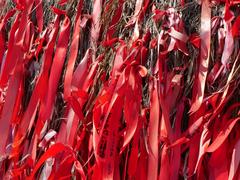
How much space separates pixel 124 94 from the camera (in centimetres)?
117

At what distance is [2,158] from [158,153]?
41 cm

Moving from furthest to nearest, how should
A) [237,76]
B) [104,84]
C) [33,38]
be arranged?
[33,38] → [104,84] → [237,76]

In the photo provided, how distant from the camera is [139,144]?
46.1 inches

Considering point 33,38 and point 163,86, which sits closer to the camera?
point 163,86

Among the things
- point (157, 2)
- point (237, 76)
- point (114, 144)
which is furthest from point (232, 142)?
point (157, 2)

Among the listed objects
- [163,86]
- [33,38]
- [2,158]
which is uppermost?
[33,38]

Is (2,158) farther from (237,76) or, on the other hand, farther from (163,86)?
(237,76)

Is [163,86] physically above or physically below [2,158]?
above

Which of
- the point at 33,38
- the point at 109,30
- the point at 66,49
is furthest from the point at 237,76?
the point at 33,38

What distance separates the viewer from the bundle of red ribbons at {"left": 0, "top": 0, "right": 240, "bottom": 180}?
1132 millimetres

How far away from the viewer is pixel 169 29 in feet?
3.94

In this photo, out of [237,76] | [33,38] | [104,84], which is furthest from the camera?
[33,38]

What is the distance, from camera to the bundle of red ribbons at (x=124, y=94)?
1.13m

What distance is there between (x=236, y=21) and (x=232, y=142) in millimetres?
257
